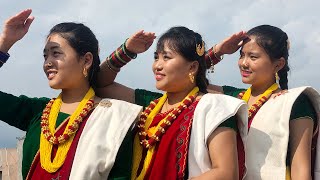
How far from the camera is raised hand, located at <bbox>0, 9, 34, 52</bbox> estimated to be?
12.3 ft

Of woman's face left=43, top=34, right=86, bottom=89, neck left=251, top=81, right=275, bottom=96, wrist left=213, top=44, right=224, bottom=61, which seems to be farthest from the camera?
wrist left=213, top=44, right=224, bottom=61

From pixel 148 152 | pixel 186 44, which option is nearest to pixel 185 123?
pixel 148 152

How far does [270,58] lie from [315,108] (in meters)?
0.51

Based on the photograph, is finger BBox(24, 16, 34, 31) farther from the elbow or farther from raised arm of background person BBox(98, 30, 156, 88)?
the elbow

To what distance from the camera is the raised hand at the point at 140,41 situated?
3.88m

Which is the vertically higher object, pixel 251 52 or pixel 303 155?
pixel 251 52

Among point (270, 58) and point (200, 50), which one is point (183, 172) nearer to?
point (200, 50)

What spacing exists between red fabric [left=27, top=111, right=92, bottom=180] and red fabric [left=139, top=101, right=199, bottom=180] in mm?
511

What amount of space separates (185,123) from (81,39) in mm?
971

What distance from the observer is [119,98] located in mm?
4074

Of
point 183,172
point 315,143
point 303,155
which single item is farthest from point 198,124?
point 315,143

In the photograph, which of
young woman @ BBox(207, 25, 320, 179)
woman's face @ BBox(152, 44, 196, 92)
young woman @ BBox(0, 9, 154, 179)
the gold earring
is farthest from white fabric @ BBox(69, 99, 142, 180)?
young woman @ BBox(207, 25, 320, 179)

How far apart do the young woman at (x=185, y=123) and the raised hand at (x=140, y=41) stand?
0.38 ft

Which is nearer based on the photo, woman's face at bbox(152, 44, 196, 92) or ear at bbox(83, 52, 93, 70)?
woman's face at bbox(152, 44, 196, 92)
